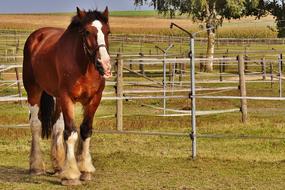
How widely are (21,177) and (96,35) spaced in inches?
84.6

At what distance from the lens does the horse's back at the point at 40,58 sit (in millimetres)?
7086

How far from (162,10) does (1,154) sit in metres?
30.3

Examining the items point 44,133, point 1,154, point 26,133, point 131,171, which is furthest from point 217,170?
point 26,133

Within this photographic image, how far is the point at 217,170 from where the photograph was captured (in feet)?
24.4

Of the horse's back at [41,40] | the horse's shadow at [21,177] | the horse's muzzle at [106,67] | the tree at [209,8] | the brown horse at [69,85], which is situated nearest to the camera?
the horse's muzzle at [106,67]

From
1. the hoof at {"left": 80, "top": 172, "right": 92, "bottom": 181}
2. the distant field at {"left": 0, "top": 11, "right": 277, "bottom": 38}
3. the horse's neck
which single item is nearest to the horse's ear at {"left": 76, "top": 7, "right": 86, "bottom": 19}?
the horse's neck

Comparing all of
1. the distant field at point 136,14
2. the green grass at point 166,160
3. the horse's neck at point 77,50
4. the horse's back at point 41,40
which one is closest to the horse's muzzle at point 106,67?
the horse's neck at point 77,50

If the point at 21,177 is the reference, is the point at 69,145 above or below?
above

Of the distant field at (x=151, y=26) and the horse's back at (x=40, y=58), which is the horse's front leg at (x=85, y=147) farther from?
the distant field at (x=151, y=26)

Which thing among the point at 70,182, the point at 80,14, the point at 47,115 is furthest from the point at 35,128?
the point at 80,14

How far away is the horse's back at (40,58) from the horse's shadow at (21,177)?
112cm

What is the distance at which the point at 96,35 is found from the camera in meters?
6.25

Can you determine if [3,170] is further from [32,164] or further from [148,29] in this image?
[148,29]

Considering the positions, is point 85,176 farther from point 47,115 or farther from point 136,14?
point 136,14
